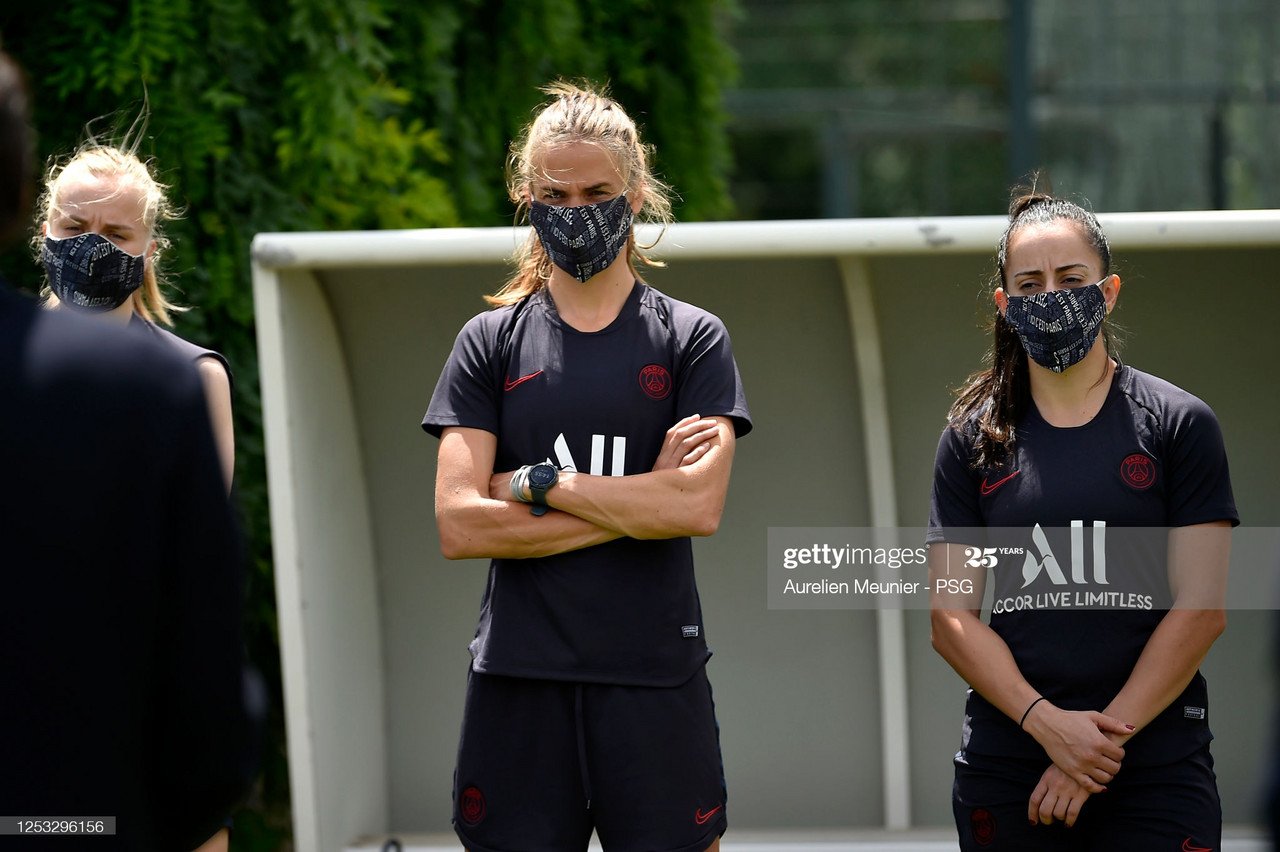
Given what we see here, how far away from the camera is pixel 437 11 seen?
477 centimetres

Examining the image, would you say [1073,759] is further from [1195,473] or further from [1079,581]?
[1195,473]

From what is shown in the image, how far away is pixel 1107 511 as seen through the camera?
99.0 inches

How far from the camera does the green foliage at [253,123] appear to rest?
3.92 m

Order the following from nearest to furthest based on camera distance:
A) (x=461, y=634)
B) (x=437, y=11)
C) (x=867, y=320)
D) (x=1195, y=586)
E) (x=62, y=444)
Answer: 1. (x=62, y=444)
2. (x=1195, y=586)
3. (x=867, y=320)
4. (x=461, y=634)
5. (x=437, y=11)

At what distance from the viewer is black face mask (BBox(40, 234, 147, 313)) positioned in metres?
2.82

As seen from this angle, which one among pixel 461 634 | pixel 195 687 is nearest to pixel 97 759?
pixel 195 687

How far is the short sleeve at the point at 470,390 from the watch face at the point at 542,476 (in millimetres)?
149

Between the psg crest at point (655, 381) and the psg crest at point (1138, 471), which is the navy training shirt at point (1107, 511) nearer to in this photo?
the psg crest at point (1138, 471)

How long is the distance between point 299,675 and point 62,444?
2.13 m

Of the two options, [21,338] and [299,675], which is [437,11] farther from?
[21,338]

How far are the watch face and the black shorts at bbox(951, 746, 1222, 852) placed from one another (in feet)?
2.90

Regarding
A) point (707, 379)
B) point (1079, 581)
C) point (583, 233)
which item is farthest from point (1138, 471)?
point (583, 233)

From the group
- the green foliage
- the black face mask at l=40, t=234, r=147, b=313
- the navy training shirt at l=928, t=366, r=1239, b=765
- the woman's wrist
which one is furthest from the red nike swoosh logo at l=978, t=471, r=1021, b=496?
the green foliage

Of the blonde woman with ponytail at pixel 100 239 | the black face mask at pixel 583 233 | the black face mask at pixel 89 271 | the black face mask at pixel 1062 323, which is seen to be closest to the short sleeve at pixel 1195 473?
the black face mask at pixel 1062 323
